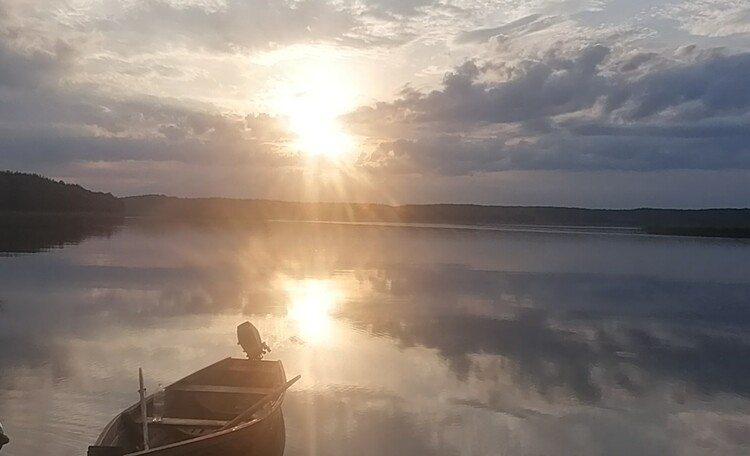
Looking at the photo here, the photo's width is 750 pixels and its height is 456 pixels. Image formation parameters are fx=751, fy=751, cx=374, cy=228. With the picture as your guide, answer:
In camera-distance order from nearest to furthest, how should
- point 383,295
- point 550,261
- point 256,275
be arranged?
point 383,295 < point 256,275 < point 550,261

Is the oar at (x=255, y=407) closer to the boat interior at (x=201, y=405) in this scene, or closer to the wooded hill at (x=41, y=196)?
the boat interior at (x=201, y=405)

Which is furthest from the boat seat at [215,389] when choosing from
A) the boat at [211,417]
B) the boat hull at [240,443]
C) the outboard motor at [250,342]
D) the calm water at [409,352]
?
the outboard motor at [250,342]

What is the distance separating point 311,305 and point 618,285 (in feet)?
46.3

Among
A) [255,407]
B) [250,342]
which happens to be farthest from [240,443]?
[250,342]

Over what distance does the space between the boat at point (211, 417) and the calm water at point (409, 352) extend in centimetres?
65

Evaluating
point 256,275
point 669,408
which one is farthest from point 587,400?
point 256,275

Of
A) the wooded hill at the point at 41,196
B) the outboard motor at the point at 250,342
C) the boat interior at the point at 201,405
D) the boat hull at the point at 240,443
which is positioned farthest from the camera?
the wooded hill at the point at 41,196

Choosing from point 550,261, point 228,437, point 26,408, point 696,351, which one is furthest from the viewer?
point 550,261

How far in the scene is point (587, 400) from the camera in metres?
12.3

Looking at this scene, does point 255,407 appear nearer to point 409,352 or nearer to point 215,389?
point 215,389

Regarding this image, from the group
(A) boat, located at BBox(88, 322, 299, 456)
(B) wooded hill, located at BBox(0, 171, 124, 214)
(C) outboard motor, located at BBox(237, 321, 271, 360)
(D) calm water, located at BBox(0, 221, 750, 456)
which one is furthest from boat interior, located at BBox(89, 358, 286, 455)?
(B) wooded hill, located at BBox(0, 171, 124, 214)

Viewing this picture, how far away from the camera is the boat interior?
841 centimetres

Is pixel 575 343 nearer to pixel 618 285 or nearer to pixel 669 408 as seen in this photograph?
pixel 669 408

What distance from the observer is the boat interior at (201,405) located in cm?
841
